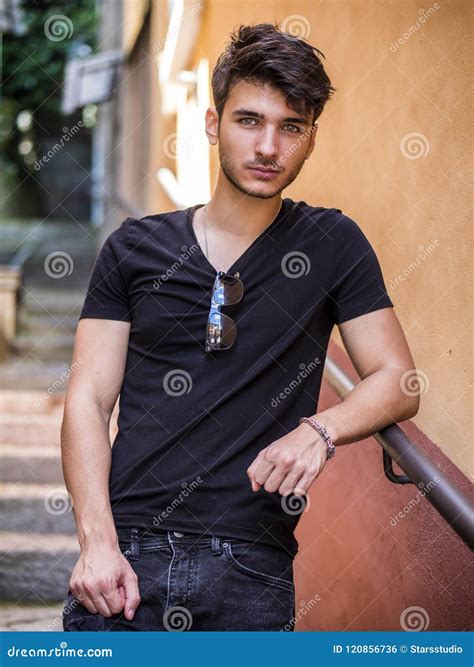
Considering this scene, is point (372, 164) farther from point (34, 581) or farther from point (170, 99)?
point (170, 99)

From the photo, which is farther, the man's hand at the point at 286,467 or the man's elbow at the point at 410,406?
the man's elbow at the point at 410,406

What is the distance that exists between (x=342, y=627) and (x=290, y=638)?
1.02m

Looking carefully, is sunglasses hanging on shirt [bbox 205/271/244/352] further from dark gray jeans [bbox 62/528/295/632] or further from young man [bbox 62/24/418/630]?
dark gray jeans [bbox 62/528/295/632]

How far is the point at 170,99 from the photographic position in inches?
270

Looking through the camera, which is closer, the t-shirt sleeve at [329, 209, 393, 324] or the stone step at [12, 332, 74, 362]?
the t-shirt sleeve at [329, 209, 393, 324]

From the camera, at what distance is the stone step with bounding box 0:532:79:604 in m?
3.79

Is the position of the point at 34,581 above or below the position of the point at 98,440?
below

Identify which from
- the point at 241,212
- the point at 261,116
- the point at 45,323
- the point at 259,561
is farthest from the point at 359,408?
the point at 45,323

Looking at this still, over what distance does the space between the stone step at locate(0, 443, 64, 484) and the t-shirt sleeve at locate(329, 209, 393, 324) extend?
323cm

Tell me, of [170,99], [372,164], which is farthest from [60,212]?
[372,164]

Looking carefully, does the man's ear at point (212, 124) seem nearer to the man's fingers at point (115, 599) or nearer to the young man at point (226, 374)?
the young man at point (226, 374)

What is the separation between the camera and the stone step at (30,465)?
4949mm

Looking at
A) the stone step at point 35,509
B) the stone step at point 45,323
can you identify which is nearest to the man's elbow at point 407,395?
the stone step at point 35,509

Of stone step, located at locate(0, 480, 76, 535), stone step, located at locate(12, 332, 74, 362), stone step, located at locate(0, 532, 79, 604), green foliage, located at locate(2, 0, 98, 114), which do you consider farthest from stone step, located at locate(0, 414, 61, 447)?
green foliage, located at locate(2, 0, 98, 114)
